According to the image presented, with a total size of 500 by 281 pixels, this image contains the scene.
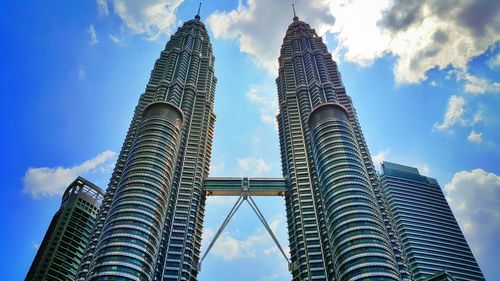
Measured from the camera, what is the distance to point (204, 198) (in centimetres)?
15712

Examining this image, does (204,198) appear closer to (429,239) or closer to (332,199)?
(332,199)

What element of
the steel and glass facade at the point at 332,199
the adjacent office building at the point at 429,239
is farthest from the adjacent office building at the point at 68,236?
the adjacent office building at the point at 429,239

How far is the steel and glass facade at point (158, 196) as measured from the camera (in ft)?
358

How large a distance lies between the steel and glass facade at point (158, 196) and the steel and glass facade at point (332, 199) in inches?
1354

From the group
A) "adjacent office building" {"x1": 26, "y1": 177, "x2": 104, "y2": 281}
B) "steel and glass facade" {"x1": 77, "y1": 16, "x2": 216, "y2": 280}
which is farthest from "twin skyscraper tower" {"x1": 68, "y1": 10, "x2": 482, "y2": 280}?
"adjacent office building" {"x1": 26, "y1": 177, "x2": 104, "y2": 281}

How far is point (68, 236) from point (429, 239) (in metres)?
153

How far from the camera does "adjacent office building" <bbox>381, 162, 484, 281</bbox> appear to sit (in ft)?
562

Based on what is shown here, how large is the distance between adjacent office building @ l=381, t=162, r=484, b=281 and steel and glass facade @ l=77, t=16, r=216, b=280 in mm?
88582

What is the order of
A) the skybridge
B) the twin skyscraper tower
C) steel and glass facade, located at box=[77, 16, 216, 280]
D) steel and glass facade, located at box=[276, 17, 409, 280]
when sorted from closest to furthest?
steel and glass facade, located at box=[276, 17, 409, 280]
the twin skyscraper tower
steel and glass facade, located at box=[77, 16, 216, 280]
the skybridge

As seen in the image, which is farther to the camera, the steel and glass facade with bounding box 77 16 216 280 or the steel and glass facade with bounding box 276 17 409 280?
the steel and glass facade with bounding box 77 16 216 280

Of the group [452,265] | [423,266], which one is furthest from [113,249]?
[452,265]

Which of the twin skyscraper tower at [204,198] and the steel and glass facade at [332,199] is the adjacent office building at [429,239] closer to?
the twin skyscraper tower at [204,198]

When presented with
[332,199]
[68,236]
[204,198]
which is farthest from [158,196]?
[68,236]

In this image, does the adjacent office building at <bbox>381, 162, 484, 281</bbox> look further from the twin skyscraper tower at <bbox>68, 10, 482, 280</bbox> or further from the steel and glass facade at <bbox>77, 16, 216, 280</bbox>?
the steel and glass facade at <bbox>77, 16, 216, 280</bbox>
